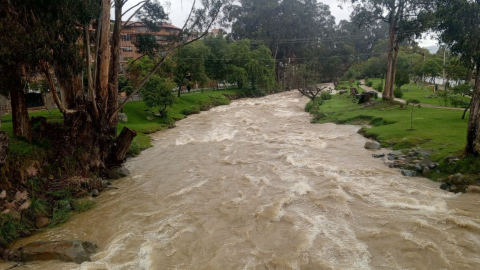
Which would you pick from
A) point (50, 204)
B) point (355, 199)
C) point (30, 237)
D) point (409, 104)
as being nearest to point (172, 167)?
point (50, 204)

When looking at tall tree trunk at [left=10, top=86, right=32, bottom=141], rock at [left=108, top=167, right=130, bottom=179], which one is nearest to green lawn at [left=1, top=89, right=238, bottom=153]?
tall tree trunk at [left=10, top=86, right=32, bottom=141]

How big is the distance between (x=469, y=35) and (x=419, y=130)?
5807 millimetres

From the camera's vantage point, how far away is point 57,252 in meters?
6.73

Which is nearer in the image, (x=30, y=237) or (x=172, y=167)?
(x=30, y=237)

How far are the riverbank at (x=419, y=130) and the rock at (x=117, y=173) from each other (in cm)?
1130

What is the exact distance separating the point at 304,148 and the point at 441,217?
27.6 feet

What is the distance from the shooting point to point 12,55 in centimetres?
819

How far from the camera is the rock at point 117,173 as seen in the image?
12438mm

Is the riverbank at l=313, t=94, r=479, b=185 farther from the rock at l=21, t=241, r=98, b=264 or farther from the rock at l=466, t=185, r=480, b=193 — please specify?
the rock at l=21, t=241, r=98, b=264

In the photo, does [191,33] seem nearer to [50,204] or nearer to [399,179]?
[50,204]

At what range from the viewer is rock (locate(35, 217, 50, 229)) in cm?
837

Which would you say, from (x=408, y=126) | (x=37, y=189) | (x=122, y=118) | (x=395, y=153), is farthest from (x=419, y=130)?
(x=122, y=118)

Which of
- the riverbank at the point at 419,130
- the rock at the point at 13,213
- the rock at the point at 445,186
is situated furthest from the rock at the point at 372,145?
the rock at the point at 13,213

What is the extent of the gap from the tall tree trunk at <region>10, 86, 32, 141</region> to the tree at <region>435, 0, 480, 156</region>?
47.1 feet
